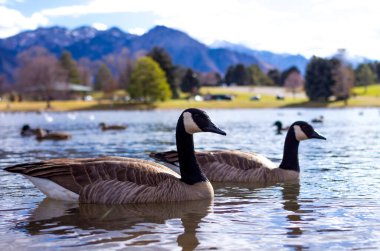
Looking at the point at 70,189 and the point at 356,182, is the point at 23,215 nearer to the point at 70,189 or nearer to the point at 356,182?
the point at 70,189

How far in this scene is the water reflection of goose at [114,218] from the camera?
9.93 meters

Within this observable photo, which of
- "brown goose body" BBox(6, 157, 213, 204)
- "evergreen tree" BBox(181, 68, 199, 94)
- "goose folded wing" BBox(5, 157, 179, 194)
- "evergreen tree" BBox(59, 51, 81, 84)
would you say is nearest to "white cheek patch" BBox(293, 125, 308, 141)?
"brown goose body" BBox(6, 157, 213, 204)

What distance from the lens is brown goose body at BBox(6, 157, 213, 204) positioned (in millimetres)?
12336

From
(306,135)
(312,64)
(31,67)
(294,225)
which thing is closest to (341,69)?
(312,64)

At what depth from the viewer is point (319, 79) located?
400ft

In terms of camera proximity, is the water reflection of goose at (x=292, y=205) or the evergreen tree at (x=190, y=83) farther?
the evergreen tree at (x=190, y=83)

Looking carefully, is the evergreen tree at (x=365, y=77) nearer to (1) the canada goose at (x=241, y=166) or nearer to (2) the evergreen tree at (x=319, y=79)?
(2) the evergreen tree at (x=319, y=79)

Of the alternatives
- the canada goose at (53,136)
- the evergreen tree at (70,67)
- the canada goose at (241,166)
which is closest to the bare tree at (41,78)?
the evergreen tree at (70,67)

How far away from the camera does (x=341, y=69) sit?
11944 cm

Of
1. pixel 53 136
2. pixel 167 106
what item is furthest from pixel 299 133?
pixel 167 106

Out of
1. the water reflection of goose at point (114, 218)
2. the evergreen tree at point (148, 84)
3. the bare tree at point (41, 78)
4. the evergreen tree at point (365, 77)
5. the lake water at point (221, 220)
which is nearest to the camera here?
the lake water at point (221, 220)

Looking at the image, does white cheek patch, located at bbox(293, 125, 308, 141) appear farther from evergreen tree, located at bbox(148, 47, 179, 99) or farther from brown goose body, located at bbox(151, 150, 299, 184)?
evergreen tree, located at bbox(148, 47, 179, 99)

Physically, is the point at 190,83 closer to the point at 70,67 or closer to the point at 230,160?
the point at 70,67

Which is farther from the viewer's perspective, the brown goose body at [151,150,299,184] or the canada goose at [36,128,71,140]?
the canada goose at [36,128,71,140]
